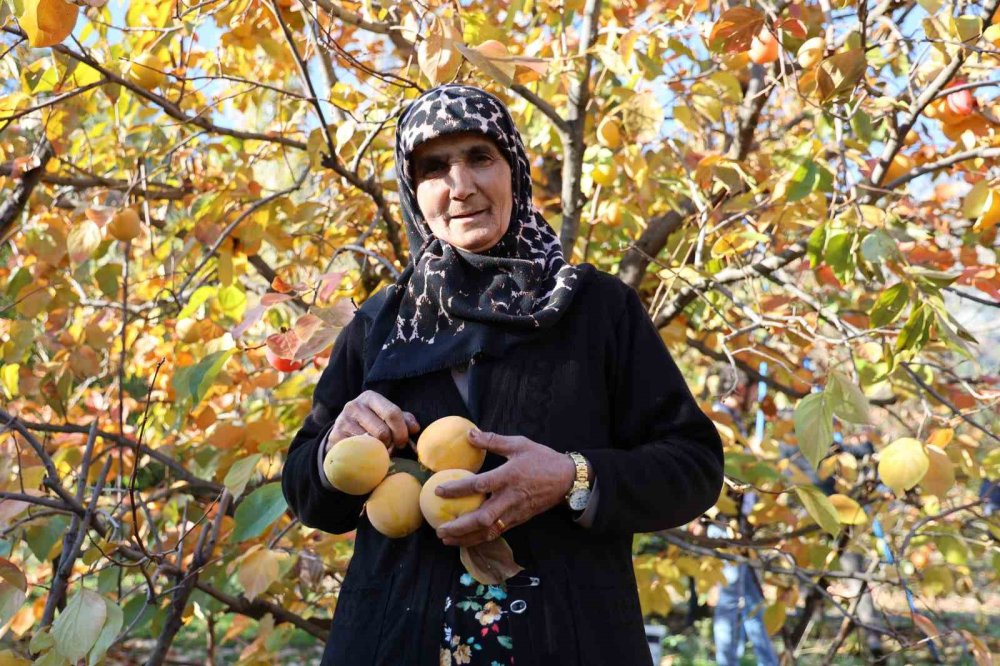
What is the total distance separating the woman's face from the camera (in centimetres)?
146

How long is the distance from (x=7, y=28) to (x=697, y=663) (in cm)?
495

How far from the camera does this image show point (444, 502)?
1.20 meters

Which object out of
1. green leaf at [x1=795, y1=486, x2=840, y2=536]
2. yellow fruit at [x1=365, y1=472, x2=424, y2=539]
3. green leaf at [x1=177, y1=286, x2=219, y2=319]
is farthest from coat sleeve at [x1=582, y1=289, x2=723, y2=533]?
green leaf at [x1=177, y1=286, x2=219, y2=319]

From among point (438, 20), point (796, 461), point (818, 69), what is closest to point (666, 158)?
point (818, 69)

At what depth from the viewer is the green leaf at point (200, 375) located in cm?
201

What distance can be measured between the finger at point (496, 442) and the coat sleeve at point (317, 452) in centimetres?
24

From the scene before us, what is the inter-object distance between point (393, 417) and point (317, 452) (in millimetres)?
156

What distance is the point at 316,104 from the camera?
7.32ft

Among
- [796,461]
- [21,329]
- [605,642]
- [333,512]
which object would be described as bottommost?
[605,642]

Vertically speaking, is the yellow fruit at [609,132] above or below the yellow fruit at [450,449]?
above

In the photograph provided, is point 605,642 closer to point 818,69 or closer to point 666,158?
point 818,69

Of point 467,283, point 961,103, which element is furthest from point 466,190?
point 961,103

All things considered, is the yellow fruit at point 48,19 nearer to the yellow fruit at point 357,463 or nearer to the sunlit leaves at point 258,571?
the yellow fruit at point 357,463

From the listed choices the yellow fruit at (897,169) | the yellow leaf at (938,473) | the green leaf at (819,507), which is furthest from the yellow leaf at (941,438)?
the yellow fruit at (897,169)
